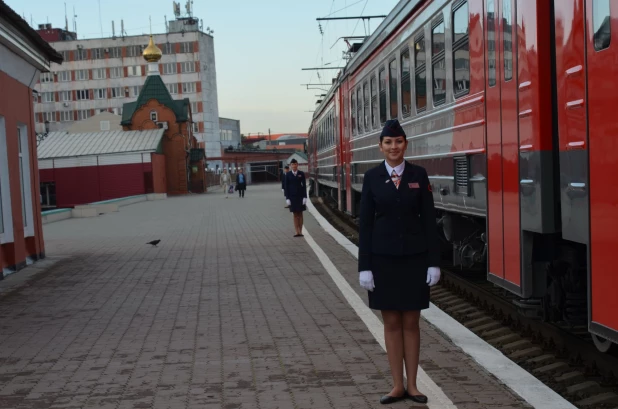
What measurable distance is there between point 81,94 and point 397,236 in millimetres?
122060

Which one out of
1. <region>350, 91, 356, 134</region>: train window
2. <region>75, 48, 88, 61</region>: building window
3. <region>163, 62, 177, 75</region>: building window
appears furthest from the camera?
<region>75, 48, 88, 61</region>: building window

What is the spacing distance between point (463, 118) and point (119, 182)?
56762mm

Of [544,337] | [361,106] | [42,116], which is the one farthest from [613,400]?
[42,116]

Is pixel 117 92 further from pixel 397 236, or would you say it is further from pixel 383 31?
pixel 397 236

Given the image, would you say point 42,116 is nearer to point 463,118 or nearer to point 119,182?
point 119,182

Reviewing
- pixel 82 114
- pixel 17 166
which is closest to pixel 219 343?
pixel 17 166

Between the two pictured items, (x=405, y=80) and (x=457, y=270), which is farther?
(x=457, y=270)

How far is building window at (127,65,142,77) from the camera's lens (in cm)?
12125

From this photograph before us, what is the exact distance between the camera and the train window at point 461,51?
9695mm

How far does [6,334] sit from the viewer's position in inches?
383

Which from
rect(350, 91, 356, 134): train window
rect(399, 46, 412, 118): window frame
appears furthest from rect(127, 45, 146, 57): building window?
rect(399, 46, 412, 118): window frame

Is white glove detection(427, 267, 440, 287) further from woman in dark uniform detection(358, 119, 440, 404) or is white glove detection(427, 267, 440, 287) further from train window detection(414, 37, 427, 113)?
train window detection(414, 37, 427, 113)

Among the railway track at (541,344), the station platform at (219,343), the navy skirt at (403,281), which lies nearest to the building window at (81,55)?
the station platform at (219,343)

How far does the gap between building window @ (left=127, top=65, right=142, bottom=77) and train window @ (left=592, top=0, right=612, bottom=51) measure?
118146 millimetres
